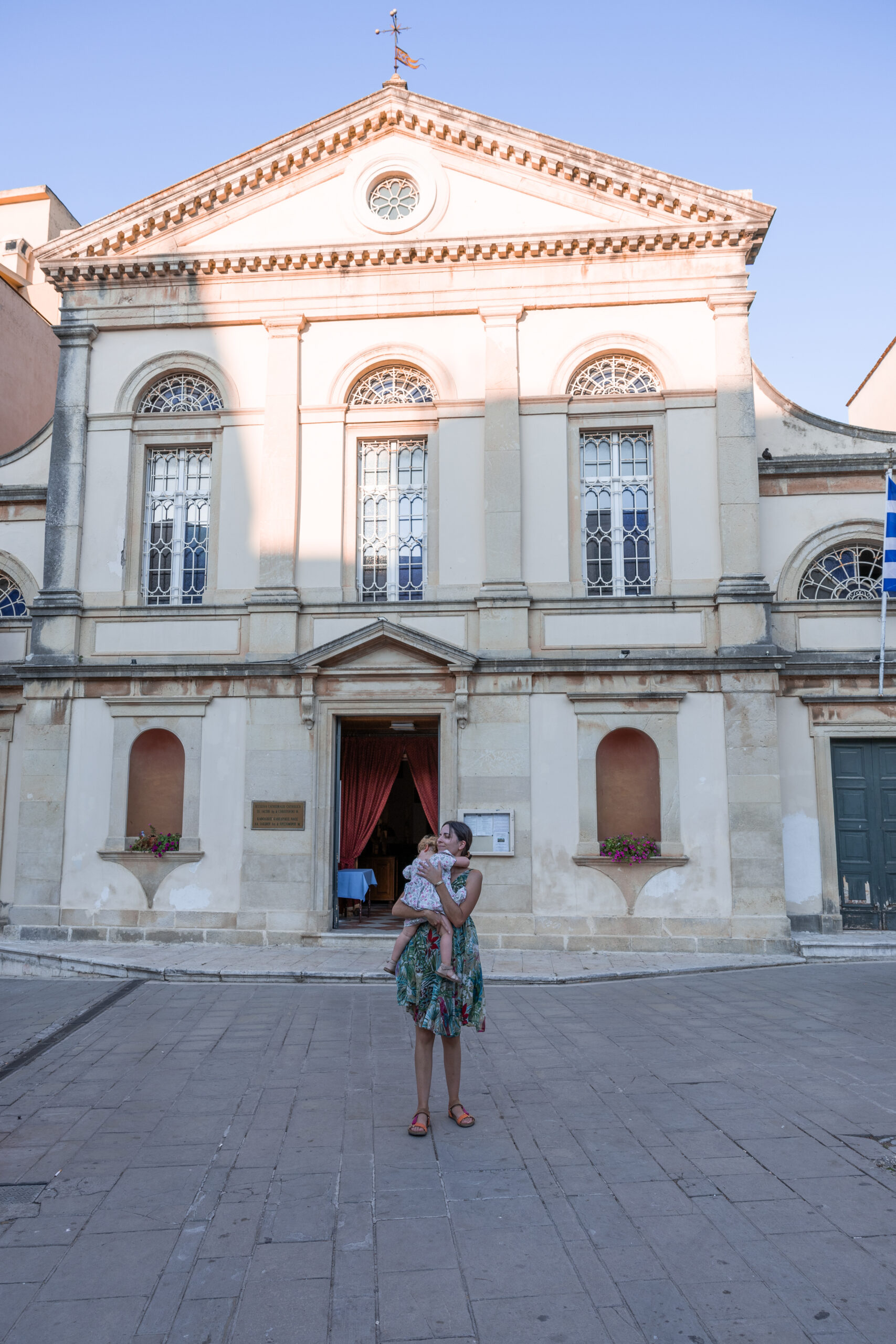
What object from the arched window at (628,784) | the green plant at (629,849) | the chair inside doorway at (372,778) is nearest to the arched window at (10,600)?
the chair inside doorway at (372,778)

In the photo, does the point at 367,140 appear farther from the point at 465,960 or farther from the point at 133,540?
the point at 465,960

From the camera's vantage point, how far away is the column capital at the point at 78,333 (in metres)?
15.5

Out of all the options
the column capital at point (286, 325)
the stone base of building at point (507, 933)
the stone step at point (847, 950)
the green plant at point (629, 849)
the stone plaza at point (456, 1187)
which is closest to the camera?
the stone plaza at point (456, 1187)

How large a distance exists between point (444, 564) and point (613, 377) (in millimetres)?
3836

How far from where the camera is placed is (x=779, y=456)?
14.8 m

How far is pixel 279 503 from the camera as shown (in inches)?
573

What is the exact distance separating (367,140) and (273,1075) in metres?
13.9

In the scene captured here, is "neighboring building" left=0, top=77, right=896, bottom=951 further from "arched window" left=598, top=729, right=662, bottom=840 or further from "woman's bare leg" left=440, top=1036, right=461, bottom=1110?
"woman's bare leg" left=440, top=1036, right=461, bottom=1110

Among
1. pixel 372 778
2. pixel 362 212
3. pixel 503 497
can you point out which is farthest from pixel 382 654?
pixel 362 212

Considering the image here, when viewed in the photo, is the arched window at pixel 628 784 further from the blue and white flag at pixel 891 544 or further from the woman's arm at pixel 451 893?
the woman's arm at pixel 451 893

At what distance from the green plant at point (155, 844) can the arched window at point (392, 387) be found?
6984mm

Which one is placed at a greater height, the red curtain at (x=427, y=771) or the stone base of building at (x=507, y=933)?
the red curtain at (x=427, y=771)

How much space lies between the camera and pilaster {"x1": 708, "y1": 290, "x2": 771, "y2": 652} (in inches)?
535

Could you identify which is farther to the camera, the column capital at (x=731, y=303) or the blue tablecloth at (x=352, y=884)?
the blue tablecloth at (x=352, y=884)
